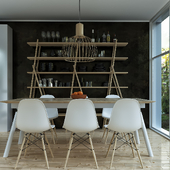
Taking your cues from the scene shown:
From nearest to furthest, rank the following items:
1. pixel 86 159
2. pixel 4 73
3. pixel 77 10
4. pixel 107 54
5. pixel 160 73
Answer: pixel 86 159 < pixel 77 10 < pixel 160 73 < pixel 4 73 < pixel 107 54

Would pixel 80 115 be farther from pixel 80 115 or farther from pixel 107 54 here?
pixel 107 54

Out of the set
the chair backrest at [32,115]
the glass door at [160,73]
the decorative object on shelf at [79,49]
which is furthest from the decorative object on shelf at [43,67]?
the glass door at [160,73]

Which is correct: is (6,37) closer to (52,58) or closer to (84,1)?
(52,58)

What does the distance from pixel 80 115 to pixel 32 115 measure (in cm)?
61

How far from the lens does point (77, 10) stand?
4270 mm

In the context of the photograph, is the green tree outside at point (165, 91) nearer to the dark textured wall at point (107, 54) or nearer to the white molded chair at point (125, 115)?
the dark textured wall at point (107, 54)

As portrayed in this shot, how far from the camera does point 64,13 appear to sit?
4.45 meters

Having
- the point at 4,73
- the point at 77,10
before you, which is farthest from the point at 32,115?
the point at 77,10

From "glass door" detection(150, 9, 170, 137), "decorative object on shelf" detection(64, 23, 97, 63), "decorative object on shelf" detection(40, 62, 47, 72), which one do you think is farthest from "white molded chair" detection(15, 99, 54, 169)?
"glass door" detection(150, 9, 170, 137)

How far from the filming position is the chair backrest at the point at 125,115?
2373 millimetres

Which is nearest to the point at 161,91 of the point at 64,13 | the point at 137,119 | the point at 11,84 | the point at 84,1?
the point at 137,119

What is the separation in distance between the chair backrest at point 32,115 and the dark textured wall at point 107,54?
248 centimetres

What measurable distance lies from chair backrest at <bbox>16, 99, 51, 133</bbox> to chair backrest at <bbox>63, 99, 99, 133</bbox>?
0.32m

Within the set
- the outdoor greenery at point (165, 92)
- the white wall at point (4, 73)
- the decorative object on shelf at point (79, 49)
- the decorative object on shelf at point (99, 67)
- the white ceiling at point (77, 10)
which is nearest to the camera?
the decorative object on shelf at point (79, 49)
